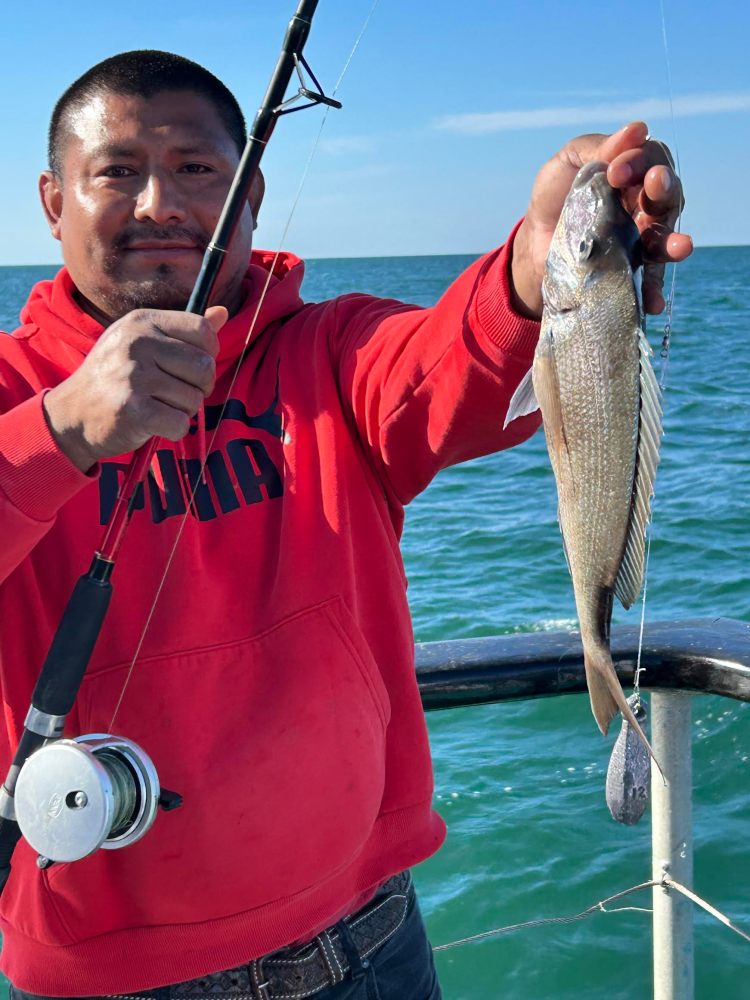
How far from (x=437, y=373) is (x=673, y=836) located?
151 centimetres

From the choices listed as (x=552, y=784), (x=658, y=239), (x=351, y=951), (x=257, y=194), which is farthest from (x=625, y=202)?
(x=552, y=784)

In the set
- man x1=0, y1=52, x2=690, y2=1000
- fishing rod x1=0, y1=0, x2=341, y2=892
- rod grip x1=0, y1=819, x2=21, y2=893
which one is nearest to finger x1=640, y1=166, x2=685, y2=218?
man x1=0, y1=52, x2=690, y2=1000

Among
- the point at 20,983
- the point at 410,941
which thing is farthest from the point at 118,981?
the point at 410,941

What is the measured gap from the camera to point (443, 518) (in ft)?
39.2

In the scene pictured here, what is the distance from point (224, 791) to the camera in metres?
1.94

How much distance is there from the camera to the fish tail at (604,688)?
1828mm

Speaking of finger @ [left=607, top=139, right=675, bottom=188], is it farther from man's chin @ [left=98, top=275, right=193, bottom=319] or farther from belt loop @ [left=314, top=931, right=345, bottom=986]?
belt loop @ [left=314, top=931, right=345, bottom=986]

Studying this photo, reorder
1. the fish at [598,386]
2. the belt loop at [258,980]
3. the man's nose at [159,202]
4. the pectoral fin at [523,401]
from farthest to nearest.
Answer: the man's nose at [159,202] < the belt loop at [258,980] < the pectoral fin at [523,401] < the fish at [598,386]

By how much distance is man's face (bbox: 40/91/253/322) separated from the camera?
221 centimetres

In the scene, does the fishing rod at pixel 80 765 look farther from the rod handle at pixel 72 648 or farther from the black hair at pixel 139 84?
the black hair at pixel 139 84

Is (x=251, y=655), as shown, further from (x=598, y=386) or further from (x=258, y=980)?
(x=598, y=386)

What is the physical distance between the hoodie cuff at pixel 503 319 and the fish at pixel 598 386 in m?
0.07

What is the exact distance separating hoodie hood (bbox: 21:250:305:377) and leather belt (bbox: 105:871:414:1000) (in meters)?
1.18

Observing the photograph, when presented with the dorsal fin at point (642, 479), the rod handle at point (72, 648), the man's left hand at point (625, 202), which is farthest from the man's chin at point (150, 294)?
the dorsal fin at point (642, 479)
